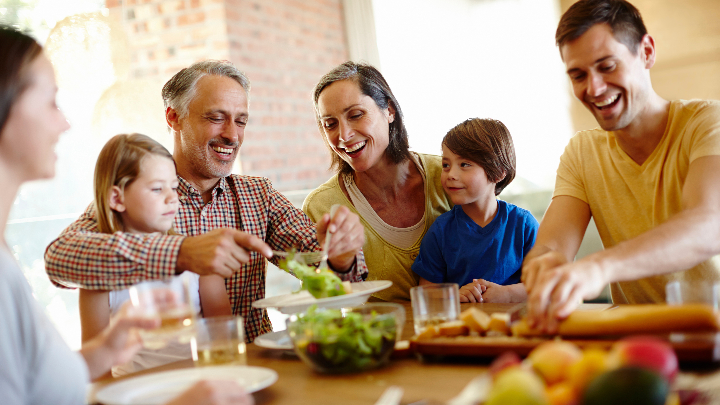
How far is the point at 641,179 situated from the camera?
71.0 inches

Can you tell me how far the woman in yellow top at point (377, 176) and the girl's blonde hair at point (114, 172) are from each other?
0.87m

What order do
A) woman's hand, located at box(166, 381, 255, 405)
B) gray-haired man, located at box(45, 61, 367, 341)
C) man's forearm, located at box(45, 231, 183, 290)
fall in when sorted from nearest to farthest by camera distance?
woman's hand, located at box(166, 381, 255, 405) → man's forearm, located at box(45, 231, 183, 290) → gray-haired man, located at box(45, 61, 367, 341)

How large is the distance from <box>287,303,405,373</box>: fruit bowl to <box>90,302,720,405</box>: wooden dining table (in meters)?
0.03

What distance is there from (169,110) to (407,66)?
2858 mm

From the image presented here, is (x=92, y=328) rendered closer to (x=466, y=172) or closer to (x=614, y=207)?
(x=466, y=172)

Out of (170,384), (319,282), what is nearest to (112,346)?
(170,384)

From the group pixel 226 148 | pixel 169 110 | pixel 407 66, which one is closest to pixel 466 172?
pixel 226 148

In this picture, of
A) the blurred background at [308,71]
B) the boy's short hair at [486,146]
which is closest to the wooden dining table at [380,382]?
the boy's short hair at [486,146]

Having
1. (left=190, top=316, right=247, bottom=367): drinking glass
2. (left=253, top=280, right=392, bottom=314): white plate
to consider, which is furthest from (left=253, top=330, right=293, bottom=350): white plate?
(left=190, top=316, right=247, bottom=367): drinking glass

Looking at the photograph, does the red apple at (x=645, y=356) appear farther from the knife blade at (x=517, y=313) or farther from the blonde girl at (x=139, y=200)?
the blonde girl at (x=139, y=200)

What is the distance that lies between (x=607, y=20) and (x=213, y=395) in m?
1.43

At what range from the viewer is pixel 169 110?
227 centimetres

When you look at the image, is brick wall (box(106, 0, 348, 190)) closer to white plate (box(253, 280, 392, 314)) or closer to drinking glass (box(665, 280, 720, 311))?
white plate (box(253, 280, 392, 314))

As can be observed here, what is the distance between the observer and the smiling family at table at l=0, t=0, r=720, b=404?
40.5 inches
